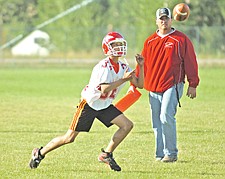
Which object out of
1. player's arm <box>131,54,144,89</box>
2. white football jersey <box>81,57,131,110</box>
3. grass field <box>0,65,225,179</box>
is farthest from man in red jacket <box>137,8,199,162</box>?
white football jersey <box>81,57,131,110</box>

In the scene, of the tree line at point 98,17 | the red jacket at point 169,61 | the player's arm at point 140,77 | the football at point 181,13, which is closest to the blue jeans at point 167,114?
the red jacket at point 169,61

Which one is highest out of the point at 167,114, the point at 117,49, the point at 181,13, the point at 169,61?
the point at 117,49

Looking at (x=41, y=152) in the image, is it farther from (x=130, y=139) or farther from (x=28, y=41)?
(x=28, y=41)

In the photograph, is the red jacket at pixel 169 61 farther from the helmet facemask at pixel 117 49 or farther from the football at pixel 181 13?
the helmet facemask at pixel 117 49

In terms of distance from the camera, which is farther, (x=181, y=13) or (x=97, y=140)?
(x=97, y=140)

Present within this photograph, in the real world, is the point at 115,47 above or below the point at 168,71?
above

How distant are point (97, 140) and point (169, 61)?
3106 millimetres

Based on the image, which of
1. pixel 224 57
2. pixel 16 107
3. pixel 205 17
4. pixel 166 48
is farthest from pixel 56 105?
pixel 205 17

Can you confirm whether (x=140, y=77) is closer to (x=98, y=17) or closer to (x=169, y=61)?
(x=169, y=61)

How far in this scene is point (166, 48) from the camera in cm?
1120

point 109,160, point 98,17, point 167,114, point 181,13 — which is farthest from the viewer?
point 98,17

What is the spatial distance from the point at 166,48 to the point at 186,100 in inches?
482

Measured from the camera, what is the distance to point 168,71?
11.2 metres

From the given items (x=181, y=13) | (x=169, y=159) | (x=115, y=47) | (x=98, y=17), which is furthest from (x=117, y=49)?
(x=98, y=17)
